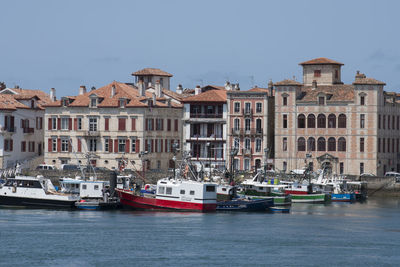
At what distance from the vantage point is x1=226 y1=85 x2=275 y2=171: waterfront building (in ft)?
488

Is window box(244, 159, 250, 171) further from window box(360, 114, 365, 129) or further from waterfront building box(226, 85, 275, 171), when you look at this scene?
window box(360, 114, 365, 129)

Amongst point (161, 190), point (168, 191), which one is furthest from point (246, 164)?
point (168, 191)

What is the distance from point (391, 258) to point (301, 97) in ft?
213

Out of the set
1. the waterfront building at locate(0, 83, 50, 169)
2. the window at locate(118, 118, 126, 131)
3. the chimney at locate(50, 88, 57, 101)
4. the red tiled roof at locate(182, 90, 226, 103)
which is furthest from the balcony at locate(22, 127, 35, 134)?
the red tiled roof at locate(182, 90, 226, 103)

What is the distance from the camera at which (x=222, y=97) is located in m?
151

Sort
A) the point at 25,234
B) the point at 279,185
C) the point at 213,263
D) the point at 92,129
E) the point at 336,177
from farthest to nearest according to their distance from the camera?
the point at 92,129 → the point at 336,177 → the point at 279,185 → the point at 25,234 → the point at 213,263

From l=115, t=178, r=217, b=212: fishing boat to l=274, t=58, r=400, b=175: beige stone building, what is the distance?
3312 cm

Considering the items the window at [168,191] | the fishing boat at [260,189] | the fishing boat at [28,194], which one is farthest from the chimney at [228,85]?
the fishing boat at [28,194]

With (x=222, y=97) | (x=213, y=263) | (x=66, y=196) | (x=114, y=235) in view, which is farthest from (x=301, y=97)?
(x=213, y=263)

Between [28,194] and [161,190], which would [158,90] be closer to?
[161,190]

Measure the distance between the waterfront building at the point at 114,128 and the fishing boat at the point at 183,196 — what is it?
108ft

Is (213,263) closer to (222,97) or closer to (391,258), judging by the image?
(391,258)

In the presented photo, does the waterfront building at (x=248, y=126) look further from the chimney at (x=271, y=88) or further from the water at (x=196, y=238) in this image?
the water at (x=196, y=238)

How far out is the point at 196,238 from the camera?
9344 centimetres
